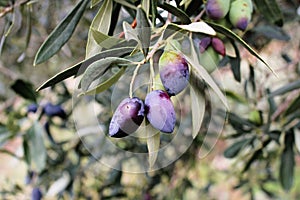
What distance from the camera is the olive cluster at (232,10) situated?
0.65 meters

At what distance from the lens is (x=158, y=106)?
50 cm

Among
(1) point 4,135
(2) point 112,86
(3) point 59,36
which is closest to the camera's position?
(3) point 59,36

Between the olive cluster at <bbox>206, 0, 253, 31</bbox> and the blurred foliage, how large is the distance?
0.06 ft

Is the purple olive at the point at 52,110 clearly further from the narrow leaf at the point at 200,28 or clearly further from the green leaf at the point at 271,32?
the narrow leaf at the point at 200,28

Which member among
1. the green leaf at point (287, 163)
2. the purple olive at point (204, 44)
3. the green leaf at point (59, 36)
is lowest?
the green leaf at point (287, 163)

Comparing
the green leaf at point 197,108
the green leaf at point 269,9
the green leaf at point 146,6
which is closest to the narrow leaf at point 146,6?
the green leaf at point 146,6

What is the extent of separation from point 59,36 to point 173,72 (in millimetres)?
321

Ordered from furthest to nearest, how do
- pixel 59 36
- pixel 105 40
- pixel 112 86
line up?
pixel 112 86, pixel 59 36, pixel 105 40

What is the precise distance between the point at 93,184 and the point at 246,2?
1.20m

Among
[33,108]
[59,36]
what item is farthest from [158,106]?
[33,108]

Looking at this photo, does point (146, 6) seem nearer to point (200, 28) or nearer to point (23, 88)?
point (200, 28)

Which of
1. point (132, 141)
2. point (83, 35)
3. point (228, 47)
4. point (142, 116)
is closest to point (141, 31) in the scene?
point (142, 116)

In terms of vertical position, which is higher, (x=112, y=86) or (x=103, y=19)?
(x=103, y=19)

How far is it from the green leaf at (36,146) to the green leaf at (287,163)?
1.95 feet
